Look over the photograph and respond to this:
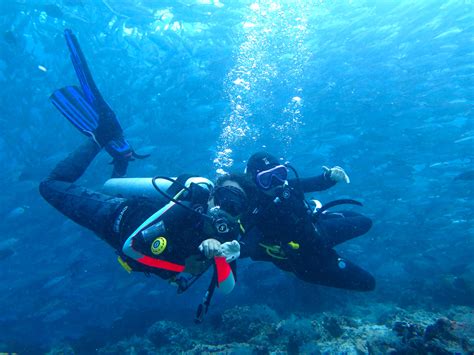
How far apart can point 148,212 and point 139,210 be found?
5.0 inches

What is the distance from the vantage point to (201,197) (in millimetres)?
3623

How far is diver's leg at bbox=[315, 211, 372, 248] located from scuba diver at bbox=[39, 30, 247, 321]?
2.30 metres

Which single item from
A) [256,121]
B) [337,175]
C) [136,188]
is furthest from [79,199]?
[256,121]

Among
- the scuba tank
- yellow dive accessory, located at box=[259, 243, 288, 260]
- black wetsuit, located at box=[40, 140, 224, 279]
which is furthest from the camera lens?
yellow dive accessory, located at box=[259, 243, 288, 260]

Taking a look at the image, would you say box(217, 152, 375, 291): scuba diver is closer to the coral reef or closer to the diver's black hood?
the diver's black hood

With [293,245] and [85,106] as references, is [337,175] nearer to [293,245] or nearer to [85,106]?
[293,245]

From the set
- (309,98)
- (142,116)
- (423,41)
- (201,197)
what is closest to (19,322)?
(142,116)

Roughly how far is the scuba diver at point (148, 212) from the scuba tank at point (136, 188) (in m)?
0.05

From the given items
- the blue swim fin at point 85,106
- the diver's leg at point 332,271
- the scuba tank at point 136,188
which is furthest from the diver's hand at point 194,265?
the blue swim fin at point 85,106

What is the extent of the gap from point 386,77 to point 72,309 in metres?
29.3

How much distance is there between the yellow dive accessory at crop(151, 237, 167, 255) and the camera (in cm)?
330

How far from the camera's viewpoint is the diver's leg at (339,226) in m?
5.42

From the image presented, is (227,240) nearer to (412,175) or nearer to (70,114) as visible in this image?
(70,114)

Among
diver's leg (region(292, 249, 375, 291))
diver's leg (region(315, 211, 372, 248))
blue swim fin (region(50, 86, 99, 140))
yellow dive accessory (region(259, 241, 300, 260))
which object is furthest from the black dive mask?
blue swim fin (region(50, 86, 99, 140))
